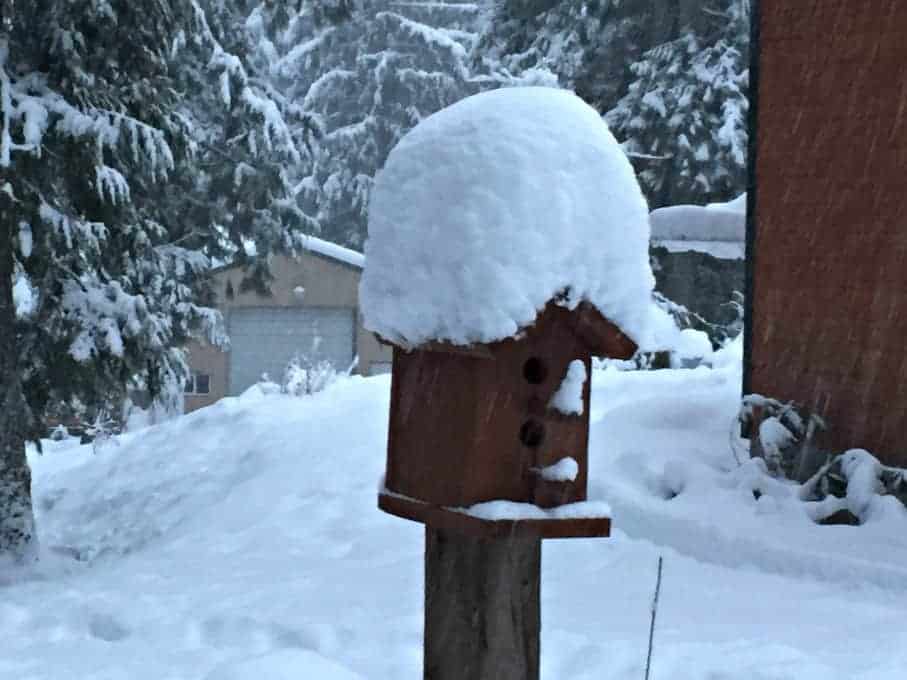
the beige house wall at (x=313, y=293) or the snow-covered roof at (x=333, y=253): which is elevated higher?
the snow-covered roof at (x=333, y=253)

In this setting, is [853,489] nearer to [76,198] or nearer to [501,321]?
[501,321]

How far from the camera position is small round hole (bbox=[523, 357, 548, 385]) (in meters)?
2.41

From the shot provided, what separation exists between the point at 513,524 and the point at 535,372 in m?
0.33

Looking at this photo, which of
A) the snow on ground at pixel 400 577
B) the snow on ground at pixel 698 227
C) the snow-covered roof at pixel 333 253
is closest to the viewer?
the snow on ground at pixel 400 577

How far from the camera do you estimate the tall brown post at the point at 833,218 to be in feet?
21.1

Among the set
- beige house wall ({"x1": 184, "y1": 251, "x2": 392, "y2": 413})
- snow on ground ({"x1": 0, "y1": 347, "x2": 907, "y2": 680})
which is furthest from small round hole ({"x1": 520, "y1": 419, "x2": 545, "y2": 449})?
beige house wall ({"x1": 184, "y1": 251, "x2": 392, "y2": 413})

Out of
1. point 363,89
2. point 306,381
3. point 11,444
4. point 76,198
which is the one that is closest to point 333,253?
point 363,89

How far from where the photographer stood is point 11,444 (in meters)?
7.67

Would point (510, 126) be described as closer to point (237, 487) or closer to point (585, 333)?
point (585, 333)

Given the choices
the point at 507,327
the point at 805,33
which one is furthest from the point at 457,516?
the point at 805,33

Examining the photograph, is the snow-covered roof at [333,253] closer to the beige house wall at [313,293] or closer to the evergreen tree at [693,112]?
the beige house wall at [313,293]

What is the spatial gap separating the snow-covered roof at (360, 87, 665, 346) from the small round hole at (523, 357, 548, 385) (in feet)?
0.66

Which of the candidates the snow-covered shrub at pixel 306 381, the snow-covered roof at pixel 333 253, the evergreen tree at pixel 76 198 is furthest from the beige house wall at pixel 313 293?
the evergreen tree at pixel 76 198

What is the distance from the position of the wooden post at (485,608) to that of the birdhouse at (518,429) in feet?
0.24
